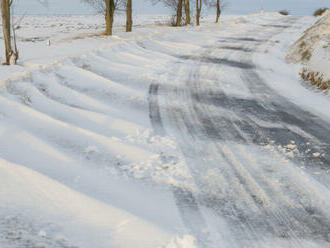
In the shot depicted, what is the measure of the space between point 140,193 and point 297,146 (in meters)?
2.59

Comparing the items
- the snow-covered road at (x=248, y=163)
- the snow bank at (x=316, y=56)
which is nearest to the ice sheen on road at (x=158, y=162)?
the snow-covered road at (x=248, y=163)

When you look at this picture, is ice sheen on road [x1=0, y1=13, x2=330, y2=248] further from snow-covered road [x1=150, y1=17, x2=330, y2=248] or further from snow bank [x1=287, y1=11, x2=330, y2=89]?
snow bank [x1=287, y1=11, x2=330, y2=89]

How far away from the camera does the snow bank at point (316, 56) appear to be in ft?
27.6

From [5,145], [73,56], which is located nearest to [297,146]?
[5,145]

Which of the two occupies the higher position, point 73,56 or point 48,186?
point 73,56

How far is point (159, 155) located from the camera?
4.22m

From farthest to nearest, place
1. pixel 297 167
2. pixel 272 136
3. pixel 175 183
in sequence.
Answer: pixel 272 136, pixel 297 167, pixel 175 183

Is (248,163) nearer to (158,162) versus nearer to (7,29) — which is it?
(158,162)

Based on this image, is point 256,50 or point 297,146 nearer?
point 297,146

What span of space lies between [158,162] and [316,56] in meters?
7.94

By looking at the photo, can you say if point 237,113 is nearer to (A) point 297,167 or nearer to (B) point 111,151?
(A) point 297,167

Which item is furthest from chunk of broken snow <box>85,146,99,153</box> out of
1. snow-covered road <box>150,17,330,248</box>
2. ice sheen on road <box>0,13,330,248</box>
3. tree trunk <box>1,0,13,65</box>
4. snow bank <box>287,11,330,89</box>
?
snow bank <box>287,11,330,89</box>

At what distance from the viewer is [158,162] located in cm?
404

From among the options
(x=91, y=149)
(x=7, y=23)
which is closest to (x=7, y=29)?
(x=7, y=23)
